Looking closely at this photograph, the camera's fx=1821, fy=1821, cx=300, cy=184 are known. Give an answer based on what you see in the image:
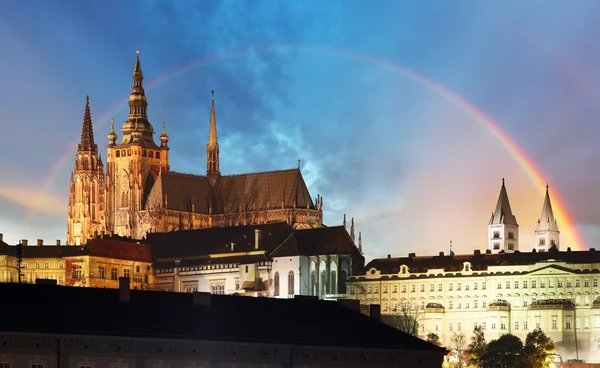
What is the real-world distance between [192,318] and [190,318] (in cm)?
15

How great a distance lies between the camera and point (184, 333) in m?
85.6

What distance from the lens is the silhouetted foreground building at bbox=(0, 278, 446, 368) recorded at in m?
81.8

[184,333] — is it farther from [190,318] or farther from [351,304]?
[351,304]

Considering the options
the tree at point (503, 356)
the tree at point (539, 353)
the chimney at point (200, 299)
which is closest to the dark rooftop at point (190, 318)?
the chimney at point (200, 299)

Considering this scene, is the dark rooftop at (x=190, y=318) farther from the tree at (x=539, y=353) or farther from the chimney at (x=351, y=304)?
the tree at (x=539, y=353)

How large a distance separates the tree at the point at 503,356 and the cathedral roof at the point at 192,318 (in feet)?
294

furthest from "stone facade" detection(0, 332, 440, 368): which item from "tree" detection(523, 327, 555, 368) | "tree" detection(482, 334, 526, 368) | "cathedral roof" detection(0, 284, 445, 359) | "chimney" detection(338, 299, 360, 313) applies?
"tree" detection(523, 327, 555, 368)

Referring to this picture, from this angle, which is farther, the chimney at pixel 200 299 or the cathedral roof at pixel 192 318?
the chimney at pixel 200 299

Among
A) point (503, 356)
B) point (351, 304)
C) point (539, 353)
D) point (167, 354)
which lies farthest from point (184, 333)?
point (539, 353)

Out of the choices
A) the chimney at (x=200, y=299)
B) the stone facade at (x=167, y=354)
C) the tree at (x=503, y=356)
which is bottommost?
the stone facade at (x=167, y=354)

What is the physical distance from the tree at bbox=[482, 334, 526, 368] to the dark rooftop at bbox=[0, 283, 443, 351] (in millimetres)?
90022

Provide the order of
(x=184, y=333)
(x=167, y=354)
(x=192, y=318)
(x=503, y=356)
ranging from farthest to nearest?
(x=503, y=356) < (x=192, y=318) < (x=184, y=333) < (x=167, y=354)

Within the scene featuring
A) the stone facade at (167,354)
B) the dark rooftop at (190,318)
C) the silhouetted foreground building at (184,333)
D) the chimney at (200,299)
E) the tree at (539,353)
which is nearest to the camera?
the stone facade at (167,354)

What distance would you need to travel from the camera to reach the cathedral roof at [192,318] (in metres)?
83.1
